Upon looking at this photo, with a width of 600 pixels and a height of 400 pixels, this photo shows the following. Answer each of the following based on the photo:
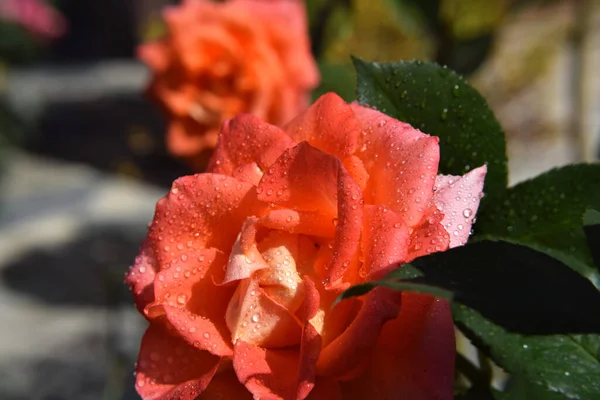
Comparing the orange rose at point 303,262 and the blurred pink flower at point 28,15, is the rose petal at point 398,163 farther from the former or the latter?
the blurred pink flower at point 28,15

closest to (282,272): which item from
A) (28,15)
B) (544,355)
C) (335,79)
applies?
(544,355)

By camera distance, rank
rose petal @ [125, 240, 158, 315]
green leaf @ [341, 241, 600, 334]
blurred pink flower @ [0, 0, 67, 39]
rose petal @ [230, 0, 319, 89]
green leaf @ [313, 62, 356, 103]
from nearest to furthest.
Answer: green leaf @ [341, 241, 600, 334], rose petal @ [125, 240, 158, 315], green leaf @ [313, 62, 356, 103], rose petal @ [230, 0, 319, 89], blurred pink flower @ [0, 0, 67, 39]

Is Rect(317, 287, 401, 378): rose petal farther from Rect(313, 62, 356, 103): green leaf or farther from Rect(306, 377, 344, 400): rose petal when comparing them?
Rect(313, 62, 356, 103): green leaf

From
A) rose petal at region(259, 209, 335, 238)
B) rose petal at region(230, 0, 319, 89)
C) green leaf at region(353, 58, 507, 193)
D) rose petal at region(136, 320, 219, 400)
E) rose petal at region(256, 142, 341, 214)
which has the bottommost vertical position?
rose petal at region(136, 320, 219, 400)

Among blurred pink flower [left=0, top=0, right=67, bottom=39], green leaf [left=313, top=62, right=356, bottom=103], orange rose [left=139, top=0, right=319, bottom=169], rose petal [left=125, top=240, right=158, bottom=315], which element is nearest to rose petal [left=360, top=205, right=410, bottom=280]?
rose petal [left=125, top=240, right=158, bottom=315]

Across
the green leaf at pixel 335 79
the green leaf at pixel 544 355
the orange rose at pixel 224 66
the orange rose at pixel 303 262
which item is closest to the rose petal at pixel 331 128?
the orange rose at pixel 303 262

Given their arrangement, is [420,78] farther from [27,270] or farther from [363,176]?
[27,270]

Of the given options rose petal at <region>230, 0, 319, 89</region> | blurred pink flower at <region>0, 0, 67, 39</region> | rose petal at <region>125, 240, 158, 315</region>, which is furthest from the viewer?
blurred pink flower at <region>0, 0, 67, 39</region>

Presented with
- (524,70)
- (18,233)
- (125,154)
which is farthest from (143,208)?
(524,70)
